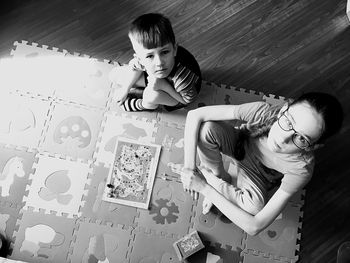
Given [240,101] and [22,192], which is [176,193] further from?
[22,192]

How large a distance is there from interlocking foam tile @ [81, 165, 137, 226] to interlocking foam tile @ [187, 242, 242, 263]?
0.95 feet

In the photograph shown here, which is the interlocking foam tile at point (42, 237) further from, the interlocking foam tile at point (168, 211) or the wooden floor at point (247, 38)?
the wooden floor at point (247, 38)

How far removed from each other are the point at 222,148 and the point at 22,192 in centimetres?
81

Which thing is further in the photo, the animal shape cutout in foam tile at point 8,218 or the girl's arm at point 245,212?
the animal shape cutout in foam tile at point 8,218

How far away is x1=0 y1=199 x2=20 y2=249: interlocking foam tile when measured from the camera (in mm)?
1484

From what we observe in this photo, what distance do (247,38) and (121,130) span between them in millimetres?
713

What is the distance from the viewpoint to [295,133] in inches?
41.3

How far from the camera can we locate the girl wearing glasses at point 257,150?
1033mm

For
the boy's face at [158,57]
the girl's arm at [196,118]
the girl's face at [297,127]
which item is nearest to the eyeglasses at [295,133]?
the girl's face at [297,127]

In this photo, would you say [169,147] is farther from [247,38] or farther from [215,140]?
[247,38]

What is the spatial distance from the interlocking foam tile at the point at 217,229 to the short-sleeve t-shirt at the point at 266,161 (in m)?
0.25

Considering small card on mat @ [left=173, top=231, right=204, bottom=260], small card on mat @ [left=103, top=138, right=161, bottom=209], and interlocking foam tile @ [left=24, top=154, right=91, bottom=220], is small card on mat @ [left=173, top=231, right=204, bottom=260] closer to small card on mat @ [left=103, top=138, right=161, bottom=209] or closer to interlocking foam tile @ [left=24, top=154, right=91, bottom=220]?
small card on mat @ [left=103, top=138, right=161, bottom=209]

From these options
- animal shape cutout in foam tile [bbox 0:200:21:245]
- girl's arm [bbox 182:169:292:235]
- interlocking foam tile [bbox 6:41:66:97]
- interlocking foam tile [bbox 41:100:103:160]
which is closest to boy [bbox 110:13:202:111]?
interlocking foam tile [bbox 41:100:103:160]

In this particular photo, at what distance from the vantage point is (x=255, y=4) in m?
1.80
